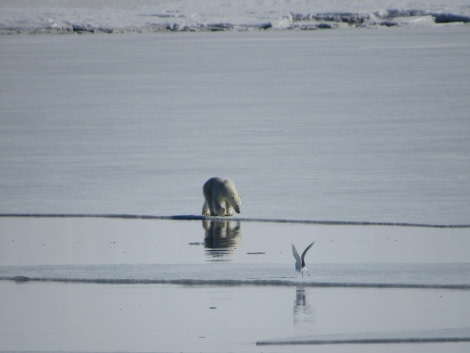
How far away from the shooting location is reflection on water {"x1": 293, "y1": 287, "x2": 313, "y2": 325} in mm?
5809

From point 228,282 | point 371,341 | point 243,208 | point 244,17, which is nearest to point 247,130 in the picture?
point 243,208

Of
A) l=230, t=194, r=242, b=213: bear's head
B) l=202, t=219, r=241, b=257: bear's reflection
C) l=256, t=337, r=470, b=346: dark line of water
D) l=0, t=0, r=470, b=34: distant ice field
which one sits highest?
l=0, t=0, r=470, b=34: distant ice field

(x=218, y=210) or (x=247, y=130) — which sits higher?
(x=247, y=130)

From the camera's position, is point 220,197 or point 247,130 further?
point 247,130

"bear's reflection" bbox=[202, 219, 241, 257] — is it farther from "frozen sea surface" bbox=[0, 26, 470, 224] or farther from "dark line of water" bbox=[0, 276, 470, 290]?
"dark line of water" bbox=[0, 276, 470, 290]

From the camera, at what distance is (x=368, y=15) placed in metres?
39.9

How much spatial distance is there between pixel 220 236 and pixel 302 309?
2.46 metres

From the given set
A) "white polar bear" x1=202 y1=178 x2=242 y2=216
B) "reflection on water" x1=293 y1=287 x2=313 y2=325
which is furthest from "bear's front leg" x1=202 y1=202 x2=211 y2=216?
"reflection on water" x1=293 y1=287 x2=313 y2=325

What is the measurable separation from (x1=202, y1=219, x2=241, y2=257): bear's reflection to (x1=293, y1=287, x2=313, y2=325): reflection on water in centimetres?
130

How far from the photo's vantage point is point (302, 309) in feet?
19.8

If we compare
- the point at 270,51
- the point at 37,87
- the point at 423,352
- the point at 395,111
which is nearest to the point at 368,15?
the point at 270,51

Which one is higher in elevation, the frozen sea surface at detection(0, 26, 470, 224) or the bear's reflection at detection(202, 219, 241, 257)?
the frozen sea surface at detection(0, 26, 470, 224)

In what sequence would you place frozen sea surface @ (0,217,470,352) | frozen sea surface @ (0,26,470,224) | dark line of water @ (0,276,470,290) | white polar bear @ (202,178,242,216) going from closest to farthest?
frozen sea surface @ (0,217,470,352) → dark line of water @ (0,276,470,290) → white polar bear @ (202,178,242,216) → frozen sea surface @ (0,26,470,224)

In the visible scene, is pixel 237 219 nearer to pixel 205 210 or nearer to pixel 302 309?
pixel 205 210
